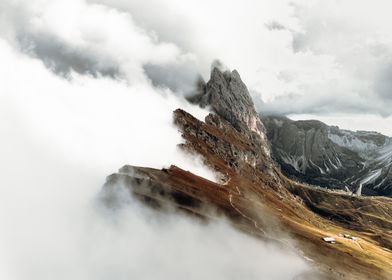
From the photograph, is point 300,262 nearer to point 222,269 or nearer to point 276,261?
point 276,261

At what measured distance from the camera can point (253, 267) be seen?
19225 centimetres

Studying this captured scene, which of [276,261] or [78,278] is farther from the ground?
[276,261]

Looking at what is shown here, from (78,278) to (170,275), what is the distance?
133 feet

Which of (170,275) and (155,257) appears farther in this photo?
(155,257)

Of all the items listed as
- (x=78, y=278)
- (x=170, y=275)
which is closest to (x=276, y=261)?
(x=170, y=275)

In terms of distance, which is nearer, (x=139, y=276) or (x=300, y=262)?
(x=139, y=276)

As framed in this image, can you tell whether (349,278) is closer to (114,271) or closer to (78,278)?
(114,271)

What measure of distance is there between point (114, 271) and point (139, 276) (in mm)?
12765

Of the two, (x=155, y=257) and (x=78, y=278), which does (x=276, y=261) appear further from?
(x=78, y=278)

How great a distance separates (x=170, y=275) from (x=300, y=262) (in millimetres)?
55130

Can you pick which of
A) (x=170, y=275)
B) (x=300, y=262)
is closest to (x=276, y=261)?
(x=300, y=262)

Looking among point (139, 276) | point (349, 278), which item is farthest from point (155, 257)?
point (349, 278)

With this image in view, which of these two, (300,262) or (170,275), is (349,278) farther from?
(170,275)

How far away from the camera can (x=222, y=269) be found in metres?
192
